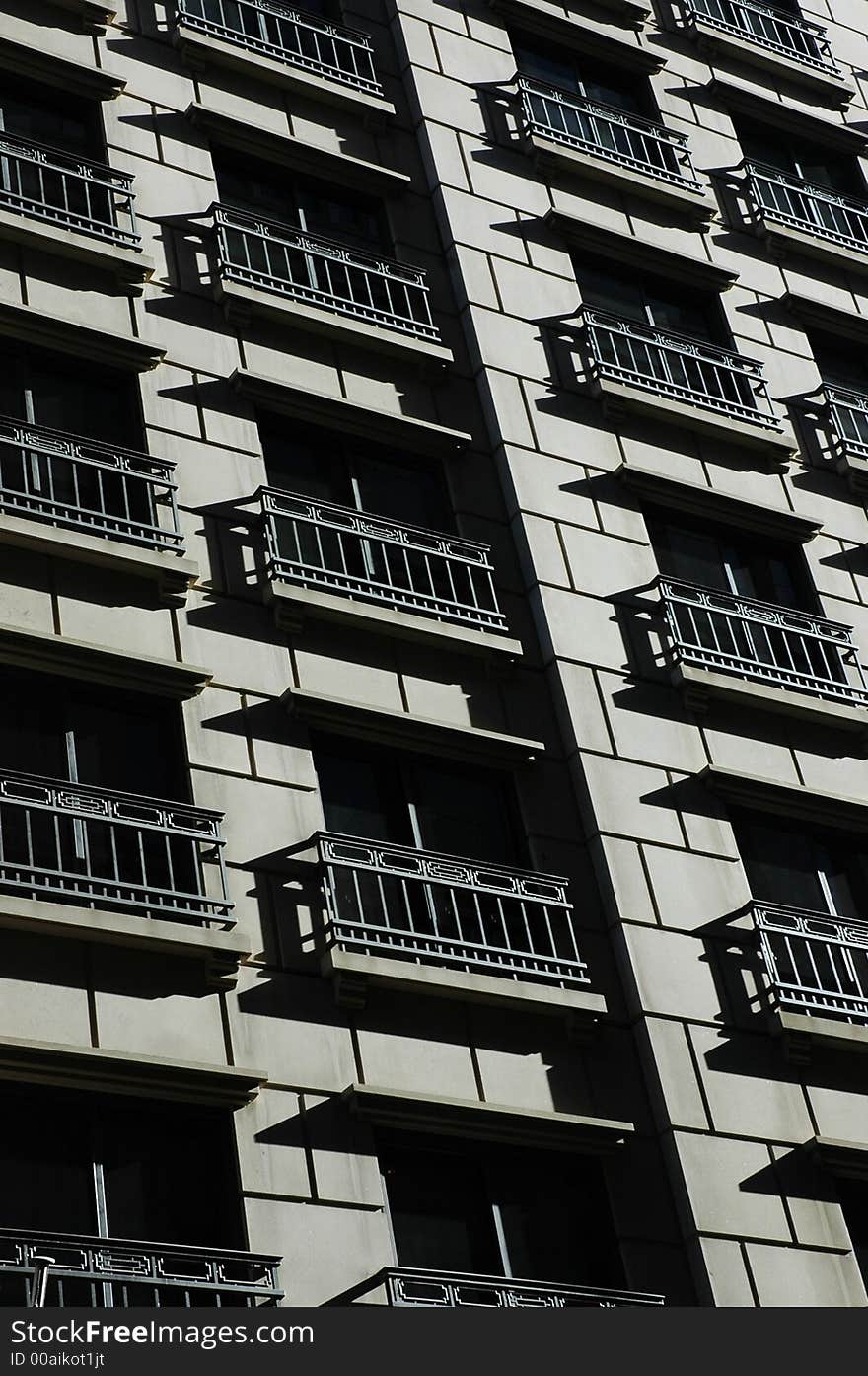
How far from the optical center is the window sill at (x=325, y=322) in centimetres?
1931

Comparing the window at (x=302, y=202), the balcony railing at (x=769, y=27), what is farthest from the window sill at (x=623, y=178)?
the balcony railing at (x=769, y=27)

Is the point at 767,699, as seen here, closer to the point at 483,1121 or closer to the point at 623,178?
the point at 483,1121

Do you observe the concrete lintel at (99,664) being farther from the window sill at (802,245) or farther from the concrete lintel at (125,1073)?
the window sill at (802,245)

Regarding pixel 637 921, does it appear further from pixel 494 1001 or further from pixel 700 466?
pixel 700 466

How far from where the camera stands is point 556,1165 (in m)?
15.5

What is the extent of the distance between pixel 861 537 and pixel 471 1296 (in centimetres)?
1135

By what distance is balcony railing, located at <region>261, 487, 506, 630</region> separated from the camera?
58.4 ft

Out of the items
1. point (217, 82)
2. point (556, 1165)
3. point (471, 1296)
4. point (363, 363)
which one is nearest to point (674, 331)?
point (363, 363)

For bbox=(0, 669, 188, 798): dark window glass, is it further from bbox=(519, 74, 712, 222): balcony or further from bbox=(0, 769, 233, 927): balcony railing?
bbox=(519, 74, 712, 222): balcony

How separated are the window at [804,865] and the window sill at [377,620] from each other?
3.07m

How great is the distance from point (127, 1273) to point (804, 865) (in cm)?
865

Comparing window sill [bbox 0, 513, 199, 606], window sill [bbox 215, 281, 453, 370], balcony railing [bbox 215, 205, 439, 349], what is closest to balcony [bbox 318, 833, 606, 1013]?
window sill [bbox 0, 513, 199, 606]

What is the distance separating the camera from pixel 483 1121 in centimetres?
1493

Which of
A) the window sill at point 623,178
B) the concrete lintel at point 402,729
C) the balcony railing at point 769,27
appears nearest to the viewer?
the concrete lintel at point 402,729
